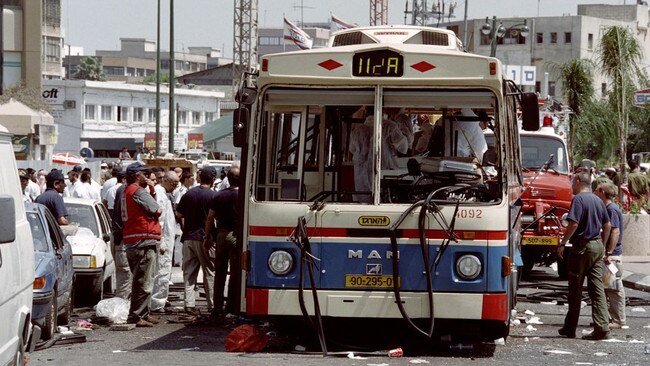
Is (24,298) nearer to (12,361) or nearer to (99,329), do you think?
(12,361)

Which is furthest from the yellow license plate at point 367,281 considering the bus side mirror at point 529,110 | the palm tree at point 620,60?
the palm tree at point 620,60

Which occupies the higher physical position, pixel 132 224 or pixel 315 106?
pixel 315 106

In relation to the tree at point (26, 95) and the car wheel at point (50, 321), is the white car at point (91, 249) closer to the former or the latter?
the car wheel at point (50, 321)

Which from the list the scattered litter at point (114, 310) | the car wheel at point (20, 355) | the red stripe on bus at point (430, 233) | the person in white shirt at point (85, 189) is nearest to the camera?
the car wheel at point (20, 355)

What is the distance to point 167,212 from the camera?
1755cm

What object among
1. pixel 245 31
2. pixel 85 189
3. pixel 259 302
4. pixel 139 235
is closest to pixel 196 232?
pixel 139 235

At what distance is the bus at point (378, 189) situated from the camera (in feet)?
41.9

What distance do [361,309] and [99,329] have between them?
406cm

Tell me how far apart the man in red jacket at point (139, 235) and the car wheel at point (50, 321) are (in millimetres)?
1464

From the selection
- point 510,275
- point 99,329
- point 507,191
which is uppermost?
point 507,191

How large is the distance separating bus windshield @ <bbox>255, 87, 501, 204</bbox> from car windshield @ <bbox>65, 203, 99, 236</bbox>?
6.68 meters

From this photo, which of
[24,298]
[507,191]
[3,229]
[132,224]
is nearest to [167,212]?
[132,224]

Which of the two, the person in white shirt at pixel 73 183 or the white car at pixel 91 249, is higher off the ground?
the person in white shirt at pixel 73 183

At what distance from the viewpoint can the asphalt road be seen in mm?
12766
